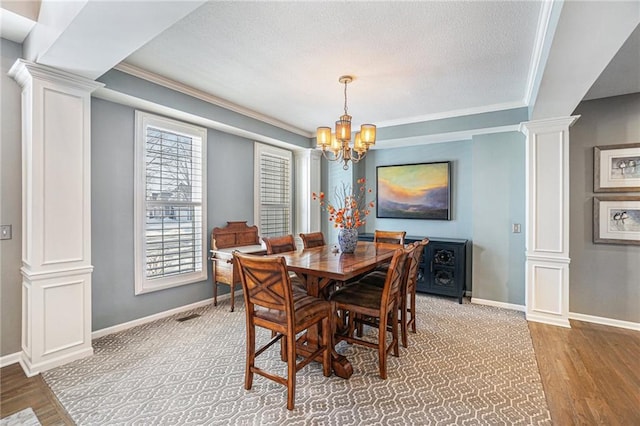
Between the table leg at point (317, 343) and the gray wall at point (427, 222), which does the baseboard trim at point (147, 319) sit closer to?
the gray wall at point (427, 222)

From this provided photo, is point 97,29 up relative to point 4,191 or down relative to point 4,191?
up

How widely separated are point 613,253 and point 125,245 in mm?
5427

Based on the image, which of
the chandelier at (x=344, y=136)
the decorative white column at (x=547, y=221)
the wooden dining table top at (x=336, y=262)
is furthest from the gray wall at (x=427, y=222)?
the wooden dining table top at (x=336, y=262)

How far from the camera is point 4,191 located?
2.45 metres

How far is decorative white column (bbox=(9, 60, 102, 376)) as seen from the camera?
2381mm

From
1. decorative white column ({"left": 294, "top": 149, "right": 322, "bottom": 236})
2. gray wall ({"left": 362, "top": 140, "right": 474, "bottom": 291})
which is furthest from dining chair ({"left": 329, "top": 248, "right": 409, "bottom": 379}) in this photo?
decorative white column ({"left": 294, "top": 149, "right": 322, "bottom": 236})

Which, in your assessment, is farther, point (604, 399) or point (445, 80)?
point (445, 80)

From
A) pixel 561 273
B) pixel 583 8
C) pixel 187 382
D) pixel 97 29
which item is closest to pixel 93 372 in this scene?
pixel 187 382

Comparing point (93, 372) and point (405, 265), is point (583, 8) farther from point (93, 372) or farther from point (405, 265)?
point (93, 372)

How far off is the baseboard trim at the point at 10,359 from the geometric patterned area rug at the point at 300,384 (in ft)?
1.37

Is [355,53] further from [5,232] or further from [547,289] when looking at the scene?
[547,289]

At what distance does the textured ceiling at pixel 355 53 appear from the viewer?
2123 mm

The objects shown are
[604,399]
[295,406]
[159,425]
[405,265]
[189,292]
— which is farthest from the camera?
[189,292]

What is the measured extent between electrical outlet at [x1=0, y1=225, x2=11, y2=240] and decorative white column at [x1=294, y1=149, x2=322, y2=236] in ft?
12.0
